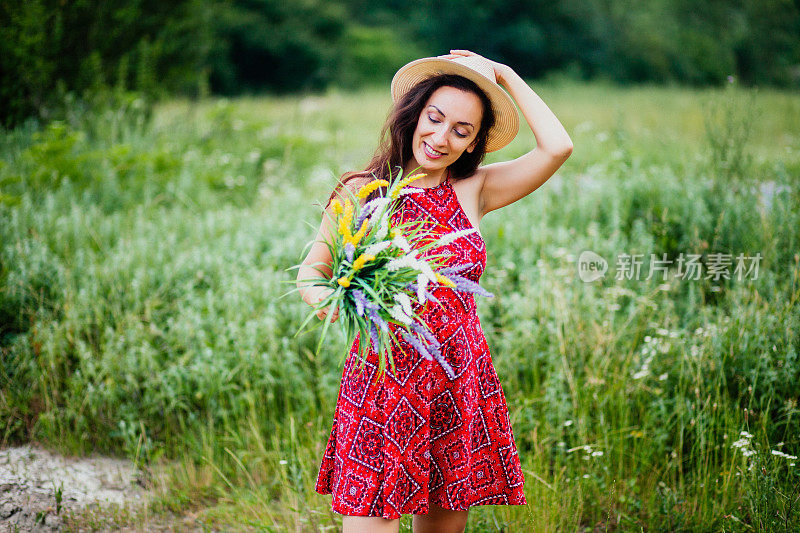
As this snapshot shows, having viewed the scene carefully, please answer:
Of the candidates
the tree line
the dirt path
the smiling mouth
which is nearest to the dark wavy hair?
the smiling mouth

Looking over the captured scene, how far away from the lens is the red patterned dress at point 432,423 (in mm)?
2031

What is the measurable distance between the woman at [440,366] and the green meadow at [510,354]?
1.28 feet

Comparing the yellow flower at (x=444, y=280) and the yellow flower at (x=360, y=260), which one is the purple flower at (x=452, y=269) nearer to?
the yellow flower at (x=444, y=280)

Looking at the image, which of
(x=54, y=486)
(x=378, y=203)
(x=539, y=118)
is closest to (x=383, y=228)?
(x=378, y=203)

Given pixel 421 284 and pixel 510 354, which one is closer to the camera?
pixel 421 284

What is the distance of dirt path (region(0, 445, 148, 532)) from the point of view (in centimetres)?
279

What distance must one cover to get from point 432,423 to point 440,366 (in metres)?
0.20

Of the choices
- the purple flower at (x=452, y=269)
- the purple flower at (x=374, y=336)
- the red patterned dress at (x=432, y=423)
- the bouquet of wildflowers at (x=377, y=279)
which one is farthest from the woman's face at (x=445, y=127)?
the purple flower at (x=374, y=336)

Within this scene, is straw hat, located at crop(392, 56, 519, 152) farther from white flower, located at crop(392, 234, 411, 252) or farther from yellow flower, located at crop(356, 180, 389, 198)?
white flower, located at crop(392, 234, 411, 252)

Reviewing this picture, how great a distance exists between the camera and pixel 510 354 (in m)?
3.61

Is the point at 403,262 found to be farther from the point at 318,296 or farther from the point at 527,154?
the point at 527,154

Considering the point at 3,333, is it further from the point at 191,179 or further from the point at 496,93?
the point at 496,93

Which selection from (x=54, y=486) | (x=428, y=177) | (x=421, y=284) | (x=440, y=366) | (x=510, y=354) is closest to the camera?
(x=421, y=284)

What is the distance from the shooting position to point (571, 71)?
1036 inches
